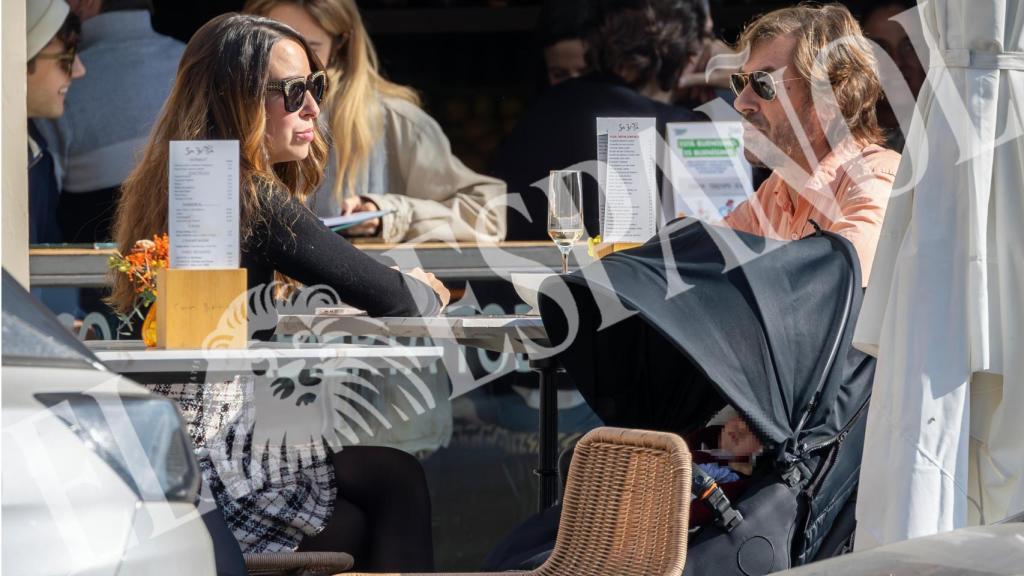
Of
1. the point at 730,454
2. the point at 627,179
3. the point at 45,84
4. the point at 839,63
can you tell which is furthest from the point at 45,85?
the point at 730,454

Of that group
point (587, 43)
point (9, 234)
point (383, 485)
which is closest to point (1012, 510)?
point (383, 485)

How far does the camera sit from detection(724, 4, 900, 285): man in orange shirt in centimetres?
312

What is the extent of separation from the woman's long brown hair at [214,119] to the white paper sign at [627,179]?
0.72m

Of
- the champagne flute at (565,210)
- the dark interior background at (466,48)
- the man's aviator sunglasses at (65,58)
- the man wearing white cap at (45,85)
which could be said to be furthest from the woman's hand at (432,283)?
the dark interior background at (466,48)

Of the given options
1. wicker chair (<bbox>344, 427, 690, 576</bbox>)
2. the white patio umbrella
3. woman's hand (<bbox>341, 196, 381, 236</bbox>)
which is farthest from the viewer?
woman's hand (<bbox>341, 196, 381, 236</bbox>)

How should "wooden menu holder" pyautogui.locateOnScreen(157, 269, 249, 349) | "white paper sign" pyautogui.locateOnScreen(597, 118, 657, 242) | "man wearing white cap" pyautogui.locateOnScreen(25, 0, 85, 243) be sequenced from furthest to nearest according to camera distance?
"man wearing white cap" pyautogui.locateOnScreen(25, 0, 85, 243), "white paper sign" pyautogui.locateOnScreen(597, 118, 657, 242), "wooden menu holder" pyautogui.locateOnScreen(157, 269, 249, 349)

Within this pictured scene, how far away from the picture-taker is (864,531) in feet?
7.54

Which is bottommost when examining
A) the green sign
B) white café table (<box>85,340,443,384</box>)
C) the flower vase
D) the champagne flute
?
white café table (<box>85,340,443,384</box>)

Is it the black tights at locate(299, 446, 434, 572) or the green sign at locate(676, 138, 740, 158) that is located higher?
the green sign at locate(676, 138, 740, 158)

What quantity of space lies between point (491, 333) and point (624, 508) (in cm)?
65

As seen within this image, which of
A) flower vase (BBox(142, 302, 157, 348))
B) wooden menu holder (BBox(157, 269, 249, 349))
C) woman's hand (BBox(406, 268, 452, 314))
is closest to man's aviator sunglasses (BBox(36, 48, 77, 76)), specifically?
woman's hand (BBox(406, 268, 452, 314))

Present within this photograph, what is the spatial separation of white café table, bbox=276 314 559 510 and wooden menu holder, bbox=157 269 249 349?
353mm

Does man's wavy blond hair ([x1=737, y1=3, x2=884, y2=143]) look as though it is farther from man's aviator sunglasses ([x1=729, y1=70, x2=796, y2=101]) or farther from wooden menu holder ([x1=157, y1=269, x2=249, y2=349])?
wooden menu holder ([x1=157, y1=269, x2=249, y2=349])

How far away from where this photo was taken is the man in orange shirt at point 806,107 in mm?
3125
